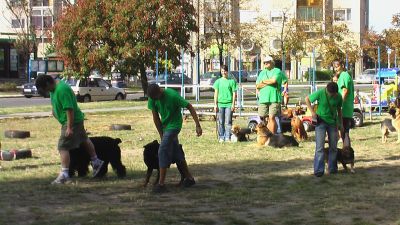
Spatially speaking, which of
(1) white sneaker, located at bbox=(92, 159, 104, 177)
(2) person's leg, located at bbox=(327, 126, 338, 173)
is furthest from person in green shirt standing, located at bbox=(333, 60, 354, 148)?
(1) white sneaker, located at bbox=(92, 159, 104, 177)

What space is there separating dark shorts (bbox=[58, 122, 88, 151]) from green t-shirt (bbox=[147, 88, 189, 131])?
1.28 m

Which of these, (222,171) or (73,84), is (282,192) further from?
(73,84)

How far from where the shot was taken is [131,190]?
9656 mm

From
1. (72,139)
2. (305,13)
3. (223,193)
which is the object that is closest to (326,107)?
(223,193)

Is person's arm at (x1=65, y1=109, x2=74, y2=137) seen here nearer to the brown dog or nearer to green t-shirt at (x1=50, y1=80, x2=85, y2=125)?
green t-shirt at (x1=50, y1=80, x2=85, y2=125)

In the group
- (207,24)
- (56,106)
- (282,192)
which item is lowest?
(282,192)

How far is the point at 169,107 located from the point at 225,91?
604cm

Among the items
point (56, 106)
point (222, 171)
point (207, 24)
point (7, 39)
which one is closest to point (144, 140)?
point (222, 171)

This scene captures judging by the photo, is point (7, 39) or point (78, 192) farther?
point (7, 39)

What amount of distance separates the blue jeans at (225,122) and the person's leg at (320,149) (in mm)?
4857

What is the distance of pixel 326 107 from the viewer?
35.5 feet

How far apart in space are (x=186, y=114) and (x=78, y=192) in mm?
14457

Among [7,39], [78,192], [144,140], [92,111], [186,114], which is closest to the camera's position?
[78,192]

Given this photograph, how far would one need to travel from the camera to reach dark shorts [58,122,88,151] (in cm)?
1004
